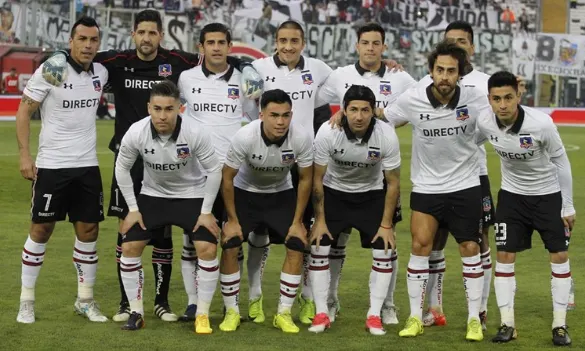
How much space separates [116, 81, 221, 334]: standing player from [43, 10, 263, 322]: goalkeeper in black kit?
426 millimetres

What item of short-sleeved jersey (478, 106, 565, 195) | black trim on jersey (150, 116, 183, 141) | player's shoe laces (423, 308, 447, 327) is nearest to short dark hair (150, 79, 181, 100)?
black trim on jersey (150, 116, 183, 141)

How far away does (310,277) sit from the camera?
8984 mm

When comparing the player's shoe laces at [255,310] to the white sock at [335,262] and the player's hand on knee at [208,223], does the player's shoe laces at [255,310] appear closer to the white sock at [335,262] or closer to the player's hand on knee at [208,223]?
the white sock at [335,262]

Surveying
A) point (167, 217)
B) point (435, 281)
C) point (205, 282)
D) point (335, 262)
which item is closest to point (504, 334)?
A: point (435, 281)

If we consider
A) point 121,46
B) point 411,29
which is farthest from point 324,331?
point 411,29

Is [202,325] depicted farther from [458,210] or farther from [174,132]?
[458,210]

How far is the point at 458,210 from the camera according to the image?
8.57 meters

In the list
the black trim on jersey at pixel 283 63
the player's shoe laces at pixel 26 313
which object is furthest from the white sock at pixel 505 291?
the player's shoe laces at pixel 26 313

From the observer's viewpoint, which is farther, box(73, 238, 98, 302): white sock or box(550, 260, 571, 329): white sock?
box(73, 238, 98, 302): white sock

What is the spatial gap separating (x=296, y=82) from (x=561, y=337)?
10.1 ft

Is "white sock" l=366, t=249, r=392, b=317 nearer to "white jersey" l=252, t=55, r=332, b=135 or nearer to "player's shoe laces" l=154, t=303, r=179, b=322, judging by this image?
"white jersey" l=252, t=55, r=332, b=135

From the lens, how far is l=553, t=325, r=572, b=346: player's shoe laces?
27.2 ft

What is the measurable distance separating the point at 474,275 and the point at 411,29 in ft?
108

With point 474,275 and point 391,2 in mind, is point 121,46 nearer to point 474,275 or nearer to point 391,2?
point 391,2
